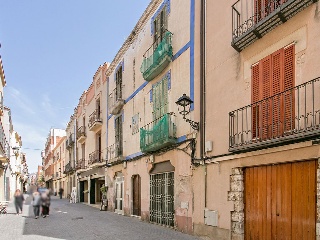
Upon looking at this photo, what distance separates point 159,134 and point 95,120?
1295 centimetres

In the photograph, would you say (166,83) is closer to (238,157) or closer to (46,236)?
(238,157)

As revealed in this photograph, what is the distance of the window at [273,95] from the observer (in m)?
7.79

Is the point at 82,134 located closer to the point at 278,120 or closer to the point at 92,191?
the point at 92,191

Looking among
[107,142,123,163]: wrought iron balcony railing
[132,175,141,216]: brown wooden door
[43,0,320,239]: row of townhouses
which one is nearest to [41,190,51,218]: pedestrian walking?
[43,0,320,239]: row of townhouses

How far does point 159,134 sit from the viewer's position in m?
14.1

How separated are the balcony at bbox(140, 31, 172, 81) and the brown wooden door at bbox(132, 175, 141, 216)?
5.19 meters

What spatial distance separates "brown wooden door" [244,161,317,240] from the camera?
7301 mm

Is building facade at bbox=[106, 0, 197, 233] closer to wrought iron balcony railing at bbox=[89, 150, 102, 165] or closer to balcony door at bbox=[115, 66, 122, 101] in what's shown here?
balcony door at bbox=[115, 66, 122, 101]

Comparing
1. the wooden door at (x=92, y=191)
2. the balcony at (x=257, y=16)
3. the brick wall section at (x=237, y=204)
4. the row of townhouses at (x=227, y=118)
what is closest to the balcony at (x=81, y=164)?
the wooden door at (x=92, y=191)

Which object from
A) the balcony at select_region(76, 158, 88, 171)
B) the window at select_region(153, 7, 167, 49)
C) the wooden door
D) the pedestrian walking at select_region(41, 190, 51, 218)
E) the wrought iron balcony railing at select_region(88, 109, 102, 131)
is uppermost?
the window at select_region(153, 7, 167, 49)

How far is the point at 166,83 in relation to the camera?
47.3ft

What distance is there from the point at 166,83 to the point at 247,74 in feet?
17.8

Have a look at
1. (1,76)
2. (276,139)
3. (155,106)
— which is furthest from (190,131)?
(1,76)

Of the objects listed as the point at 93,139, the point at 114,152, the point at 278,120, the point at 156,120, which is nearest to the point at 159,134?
the point at 156,120
